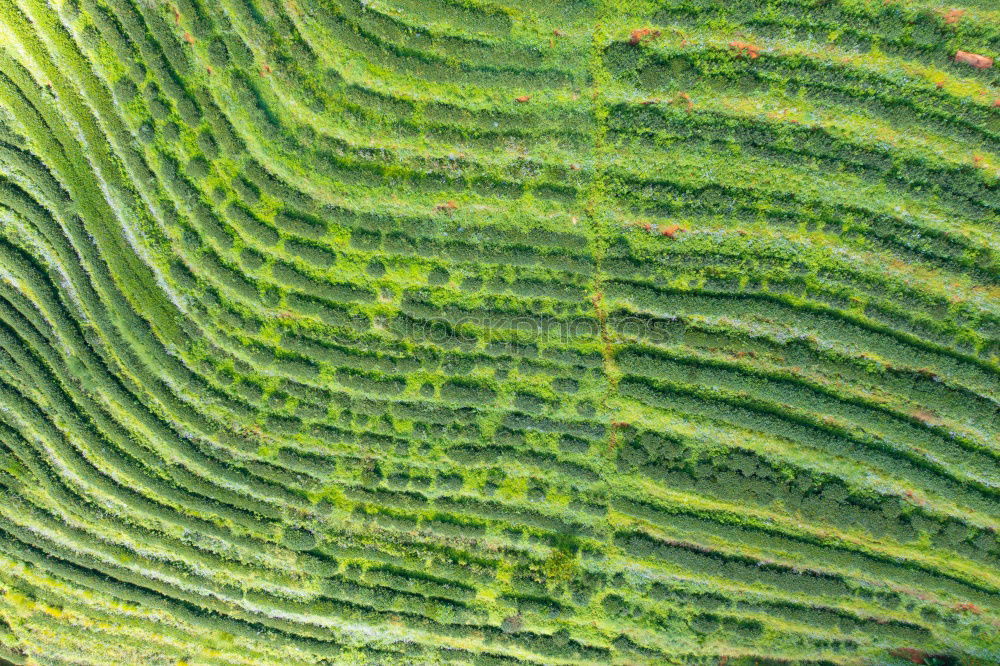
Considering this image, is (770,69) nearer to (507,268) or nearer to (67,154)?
(507,268)

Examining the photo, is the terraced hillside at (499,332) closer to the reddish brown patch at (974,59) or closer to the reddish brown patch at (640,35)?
the reddish brown patch at (974,59)

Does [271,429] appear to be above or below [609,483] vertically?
below

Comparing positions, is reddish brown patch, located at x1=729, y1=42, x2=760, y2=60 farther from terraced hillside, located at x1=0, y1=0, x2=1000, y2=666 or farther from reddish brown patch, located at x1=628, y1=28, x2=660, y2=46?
reddish brown patch, located at x1=628, y1=28, x2=660, y2=46

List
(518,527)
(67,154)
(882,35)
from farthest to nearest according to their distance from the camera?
(518,527) < (67,154) < (882,35)

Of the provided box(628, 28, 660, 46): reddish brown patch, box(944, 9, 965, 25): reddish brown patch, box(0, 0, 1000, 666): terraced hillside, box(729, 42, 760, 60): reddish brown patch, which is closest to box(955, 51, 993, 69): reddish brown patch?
box(0, 0, 1000, 666): terraced hillside

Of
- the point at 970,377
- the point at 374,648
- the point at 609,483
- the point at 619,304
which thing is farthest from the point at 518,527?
the point at 970,377
